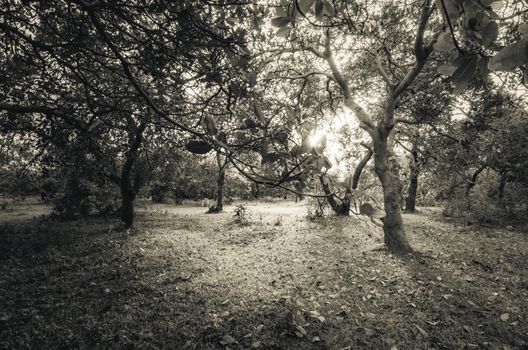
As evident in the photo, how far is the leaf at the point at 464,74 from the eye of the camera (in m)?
0.69

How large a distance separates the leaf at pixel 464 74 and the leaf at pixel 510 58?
102mm

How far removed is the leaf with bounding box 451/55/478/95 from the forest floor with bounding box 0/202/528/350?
54cm

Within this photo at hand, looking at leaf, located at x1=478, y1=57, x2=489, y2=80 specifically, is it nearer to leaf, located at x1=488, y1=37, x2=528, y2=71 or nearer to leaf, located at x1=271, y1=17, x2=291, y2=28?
leaf, located at x1=488, y1=37, x2=528, y2=71

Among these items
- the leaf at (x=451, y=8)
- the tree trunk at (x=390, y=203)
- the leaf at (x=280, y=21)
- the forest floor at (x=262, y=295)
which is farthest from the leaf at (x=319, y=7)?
the tree trunk at (x=390, y=203)

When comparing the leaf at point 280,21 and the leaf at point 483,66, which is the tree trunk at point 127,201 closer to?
the leaf at point 280,21

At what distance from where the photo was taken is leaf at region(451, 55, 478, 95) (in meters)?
0.69

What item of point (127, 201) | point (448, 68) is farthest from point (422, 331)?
point (127, 201)

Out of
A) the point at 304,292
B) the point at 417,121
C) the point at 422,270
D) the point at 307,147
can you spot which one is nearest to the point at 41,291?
the point at 304,292

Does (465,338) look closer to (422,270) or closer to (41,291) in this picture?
(422,270)

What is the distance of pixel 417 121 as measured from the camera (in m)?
8.39

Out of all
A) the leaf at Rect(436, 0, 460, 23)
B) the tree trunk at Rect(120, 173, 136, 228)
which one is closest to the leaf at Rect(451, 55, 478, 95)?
the leaf at Rect(436, 0, 460, 23)

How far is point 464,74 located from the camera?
0.71m

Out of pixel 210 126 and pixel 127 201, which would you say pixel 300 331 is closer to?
pixel 210 126

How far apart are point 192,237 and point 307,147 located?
935 cm
